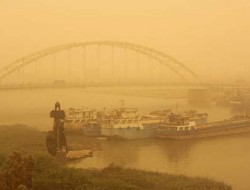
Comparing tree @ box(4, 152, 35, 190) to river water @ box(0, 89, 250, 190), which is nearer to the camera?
tree @ box(4, 152, 35, 190)

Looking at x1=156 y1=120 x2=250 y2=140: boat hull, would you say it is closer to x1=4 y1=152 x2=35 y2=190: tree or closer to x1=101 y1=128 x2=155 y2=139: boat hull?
x1=101 y1=128 x2=155 y2=139: boat hull

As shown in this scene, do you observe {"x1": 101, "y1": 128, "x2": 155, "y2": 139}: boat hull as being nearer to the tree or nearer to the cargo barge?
the cargo barge

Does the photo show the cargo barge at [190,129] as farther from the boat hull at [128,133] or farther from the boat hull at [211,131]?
the boat hull at [128,133]

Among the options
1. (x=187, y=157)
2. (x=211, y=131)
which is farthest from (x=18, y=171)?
(x=211, y=131)

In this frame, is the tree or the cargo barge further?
the cargo barge

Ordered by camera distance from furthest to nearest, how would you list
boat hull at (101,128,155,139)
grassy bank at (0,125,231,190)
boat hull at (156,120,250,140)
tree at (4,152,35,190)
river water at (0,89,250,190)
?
boat hull at (156,120,250,140) < boat hull at (101,128,155,139) < river water at (0,89,250,190) < grassy bank at (0,125,231,190) < tree at (4,152,35,190)

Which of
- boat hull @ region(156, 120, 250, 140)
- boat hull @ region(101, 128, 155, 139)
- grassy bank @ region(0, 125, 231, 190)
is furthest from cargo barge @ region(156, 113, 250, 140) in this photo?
grassy bank @ region(0, 125, 231, 190)

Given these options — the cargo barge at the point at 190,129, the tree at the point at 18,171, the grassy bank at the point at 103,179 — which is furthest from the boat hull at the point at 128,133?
the tree at the point at 18,171

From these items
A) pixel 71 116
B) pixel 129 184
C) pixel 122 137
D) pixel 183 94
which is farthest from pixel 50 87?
pixel 183 94

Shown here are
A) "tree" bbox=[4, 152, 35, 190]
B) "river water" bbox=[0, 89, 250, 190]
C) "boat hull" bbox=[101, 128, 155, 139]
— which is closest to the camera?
"tree" bbox=[4, 152, 35, 190]

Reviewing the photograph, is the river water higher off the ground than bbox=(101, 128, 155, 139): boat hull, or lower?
lower

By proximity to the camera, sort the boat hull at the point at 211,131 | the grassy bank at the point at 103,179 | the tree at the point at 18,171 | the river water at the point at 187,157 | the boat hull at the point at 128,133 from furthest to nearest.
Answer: the boat hull at the point at 211,131, the boat hull at the point at 128,133, the river water at the point at 187,157, the grassy bank at the point at 103,179, the tree at the point at 18,171

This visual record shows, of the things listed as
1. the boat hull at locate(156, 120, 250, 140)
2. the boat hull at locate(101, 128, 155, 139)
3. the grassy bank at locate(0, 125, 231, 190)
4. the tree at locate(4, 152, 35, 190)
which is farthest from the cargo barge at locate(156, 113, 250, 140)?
the tree at locate(4, 152, 35, 190)


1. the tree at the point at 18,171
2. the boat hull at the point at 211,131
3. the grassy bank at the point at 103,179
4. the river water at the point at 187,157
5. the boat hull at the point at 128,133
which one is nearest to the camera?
the tree at the point at 18,171
